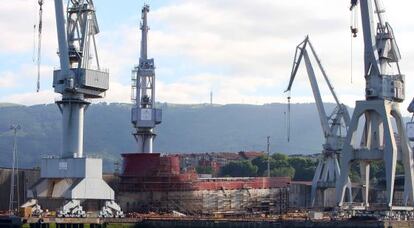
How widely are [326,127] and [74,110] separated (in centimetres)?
5599

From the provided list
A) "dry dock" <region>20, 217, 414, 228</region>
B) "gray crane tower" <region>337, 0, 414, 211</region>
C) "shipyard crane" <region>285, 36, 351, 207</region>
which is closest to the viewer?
"dry dock" <region>20, 217, 414, 228</region>

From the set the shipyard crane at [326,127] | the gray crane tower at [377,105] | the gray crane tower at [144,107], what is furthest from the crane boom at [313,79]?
the gray crane tower at [377,105]

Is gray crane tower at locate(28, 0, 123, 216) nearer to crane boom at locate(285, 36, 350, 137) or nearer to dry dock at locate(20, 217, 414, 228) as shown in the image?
dry dock at locate(20, 217, 414, 228)

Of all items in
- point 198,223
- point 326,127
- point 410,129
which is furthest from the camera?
point 326,127

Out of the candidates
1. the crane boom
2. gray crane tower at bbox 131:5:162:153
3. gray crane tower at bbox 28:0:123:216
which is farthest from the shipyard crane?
gray crane tower at bbox 28:0:123:216

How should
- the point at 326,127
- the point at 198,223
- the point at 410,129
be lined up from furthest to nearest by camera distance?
the point at 326,127 < the point at 410,129 < the point at 198,223

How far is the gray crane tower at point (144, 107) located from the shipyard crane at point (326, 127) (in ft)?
67.6

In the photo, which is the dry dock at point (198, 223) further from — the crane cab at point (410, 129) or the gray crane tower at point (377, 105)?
the crane cab at point (410, 129)

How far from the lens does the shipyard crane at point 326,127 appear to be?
144625mm

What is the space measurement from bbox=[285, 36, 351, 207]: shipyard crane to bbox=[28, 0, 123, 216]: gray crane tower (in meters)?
49.9

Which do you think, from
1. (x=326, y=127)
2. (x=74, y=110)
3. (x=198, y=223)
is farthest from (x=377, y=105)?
(x=326, y=127)

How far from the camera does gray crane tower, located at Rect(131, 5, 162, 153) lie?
140 m

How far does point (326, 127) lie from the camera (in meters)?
145

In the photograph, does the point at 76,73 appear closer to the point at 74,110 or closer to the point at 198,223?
the point at 74,110
